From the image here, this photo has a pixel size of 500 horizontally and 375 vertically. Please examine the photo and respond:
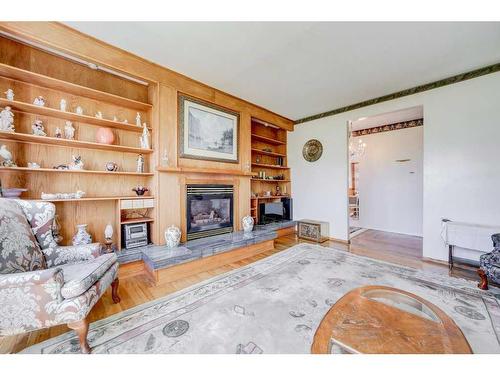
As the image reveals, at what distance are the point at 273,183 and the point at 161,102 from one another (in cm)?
332

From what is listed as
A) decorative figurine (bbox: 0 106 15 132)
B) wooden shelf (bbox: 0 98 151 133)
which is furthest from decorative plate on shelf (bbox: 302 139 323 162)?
decorative figurine (bbox: 0 106 15 132)

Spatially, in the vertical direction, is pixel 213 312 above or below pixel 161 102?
below

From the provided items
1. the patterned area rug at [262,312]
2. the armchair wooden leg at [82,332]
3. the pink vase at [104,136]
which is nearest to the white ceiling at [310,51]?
the pink vase at [104,136]

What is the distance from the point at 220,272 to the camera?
262 centimetres

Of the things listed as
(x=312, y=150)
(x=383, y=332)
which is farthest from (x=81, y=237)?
(x=312, y=150)

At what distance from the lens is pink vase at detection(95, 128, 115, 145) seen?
2527mm

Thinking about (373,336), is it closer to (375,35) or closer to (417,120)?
(375,35)

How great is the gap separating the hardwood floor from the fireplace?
2.39 ft

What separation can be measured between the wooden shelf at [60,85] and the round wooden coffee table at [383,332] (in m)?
3.24

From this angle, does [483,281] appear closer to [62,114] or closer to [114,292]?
[114,292]

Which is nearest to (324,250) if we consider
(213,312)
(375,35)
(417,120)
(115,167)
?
(213,312)

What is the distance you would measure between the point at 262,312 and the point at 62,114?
307 cm
